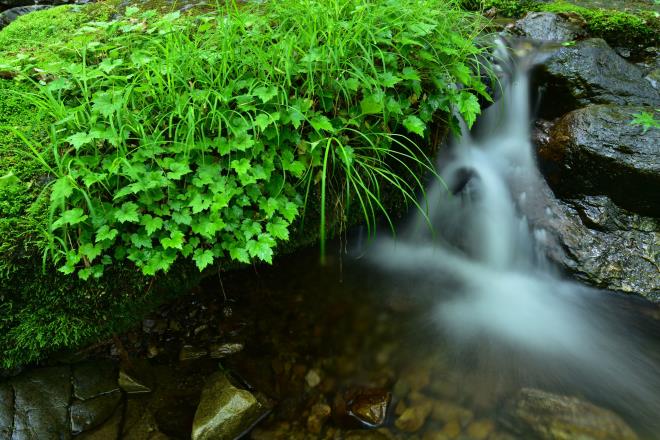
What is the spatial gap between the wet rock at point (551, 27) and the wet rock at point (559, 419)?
3.48m

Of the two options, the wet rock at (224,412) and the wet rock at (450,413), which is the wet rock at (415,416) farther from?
the wet rock at (224,412)

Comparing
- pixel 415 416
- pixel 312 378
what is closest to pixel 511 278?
pixel 415 416

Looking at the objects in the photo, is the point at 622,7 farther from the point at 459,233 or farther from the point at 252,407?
the point at 252,407

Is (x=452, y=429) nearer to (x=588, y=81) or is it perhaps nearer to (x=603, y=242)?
(x=603, y=242)

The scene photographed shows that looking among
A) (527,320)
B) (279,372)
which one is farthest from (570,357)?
(279,372)

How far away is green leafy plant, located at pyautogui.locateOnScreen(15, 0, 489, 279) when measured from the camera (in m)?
2.11

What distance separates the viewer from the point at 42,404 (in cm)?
220

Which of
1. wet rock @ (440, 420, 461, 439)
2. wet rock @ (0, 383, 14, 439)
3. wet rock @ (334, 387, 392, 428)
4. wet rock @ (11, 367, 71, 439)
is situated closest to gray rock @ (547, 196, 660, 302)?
wet rock @ (440, 420, 461, 439)

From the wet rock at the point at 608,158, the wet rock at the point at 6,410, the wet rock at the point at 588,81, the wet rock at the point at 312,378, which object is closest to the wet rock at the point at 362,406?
the wet rock at the point at 312,378

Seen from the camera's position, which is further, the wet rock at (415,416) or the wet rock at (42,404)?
the wet rock at (415,416)

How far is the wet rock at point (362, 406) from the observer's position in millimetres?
2359

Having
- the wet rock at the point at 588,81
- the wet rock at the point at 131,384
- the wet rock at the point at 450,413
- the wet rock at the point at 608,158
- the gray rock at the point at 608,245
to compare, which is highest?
the wet rock at the point at 588,81

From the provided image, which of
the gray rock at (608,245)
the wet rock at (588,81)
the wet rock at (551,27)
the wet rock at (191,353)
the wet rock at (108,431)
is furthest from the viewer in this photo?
the wet rock at (551,27)

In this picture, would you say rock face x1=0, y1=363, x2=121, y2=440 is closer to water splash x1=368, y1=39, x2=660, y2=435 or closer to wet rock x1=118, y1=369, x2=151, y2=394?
wet rock x1=118, y1=369, x2=151, y2=394
